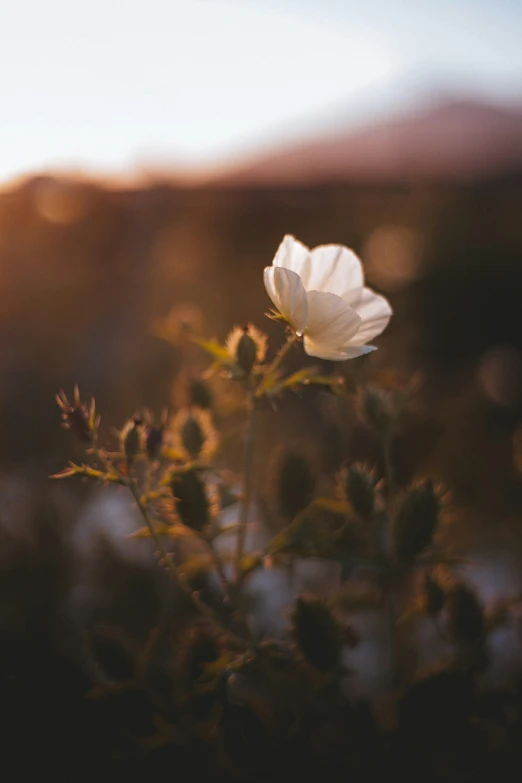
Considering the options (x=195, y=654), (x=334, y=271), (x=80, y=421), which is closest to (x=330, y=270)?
(x=334, y=271)

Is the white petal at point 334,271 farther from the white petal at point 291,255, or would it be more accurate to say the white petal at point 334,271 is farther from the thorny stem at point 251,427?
the thorny stem at point 251,427

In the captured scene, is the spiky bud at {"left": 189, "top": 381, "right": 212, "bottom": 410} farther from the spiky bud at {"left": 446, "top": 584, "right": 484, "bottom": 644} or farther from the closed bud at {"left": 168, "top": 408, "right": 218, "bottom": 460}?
the spiky bud at {"left": 446, "top": 584, "right": 484, "bottom": 644}

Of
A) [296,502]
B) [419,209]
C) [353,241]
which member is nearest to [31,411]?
[296,502]

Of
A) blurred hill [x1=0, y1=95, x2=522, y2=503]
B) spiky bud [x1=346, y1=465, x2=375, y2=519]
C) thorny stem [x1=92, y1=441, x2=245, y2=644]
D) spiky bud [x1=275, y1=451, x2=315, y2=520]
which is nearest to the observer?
thorny stem [x1=92, y1=441, x2=245, y2=644]

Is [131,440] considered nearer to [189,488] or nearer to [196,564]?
[189,488]

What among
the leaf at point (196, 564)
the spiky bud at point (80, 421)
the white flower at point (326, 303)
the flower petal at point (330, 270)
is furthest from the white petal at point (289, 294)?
the leaf at point (196, 564)

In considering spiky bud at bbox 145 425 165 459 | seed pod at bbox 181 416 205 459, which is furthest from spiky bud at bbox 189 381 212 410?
spiky bud at bbox 145 425 165 459

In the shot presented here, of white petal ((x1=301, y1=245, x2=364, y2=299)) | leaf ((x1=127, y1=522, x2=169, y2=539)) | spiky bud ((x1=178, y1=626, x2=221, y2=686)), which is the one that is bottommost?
spiky bud ((x1=178, y1=626, x2=221, y2=686))

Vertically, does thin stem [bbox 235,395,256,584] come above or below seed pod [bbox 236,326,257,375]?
below
